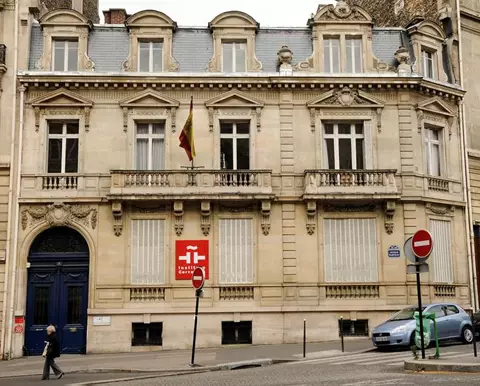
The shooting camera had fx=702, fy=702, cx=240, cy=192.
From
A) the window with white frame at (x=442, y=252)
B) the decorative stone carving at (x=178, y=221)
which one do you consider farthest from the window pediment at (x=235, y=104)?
the window with white frame at (x=442, y=252)

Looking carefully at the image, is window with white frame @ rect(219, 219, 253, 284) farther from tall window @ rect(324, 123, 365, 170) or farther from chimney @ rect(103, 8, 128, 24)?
chimney @ rect(103, 8, 128, 24)

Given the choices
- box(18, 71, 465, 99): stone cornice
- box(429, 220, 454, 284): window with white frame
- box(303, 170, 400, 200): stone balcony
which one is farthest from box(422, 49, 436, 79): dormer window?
box(429, 220, 454, 284): window with white frame

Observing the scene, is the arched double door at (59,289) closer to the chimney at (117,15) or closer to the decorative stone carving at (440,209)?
the chimney at (117,15)

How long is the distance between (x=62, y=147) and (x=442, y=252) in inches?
596

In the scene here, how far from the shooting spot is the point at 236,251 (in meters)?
26.0

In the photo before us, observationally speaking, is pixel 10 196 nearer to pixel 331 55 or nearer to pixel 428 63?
pixel 331 55

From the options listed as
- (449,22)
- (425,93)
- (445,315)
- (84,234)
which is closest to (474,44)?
(449,22)

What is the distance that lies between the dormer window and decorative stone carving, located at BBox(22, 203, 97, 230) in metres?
14.3

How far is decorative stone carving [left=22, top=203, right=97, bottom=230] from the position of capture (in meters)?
25.8

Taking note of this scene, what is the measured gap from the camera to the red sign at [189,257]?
25703 mm

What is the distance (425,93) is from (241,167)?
7.85 metres

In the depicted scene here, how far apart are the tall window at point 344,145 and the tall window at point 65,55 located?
1012cm

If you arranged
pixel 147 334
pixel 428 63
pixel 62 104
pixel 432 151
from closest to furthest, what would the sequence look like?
pixel 147 334 < pixel 62 104 < pixel 432 151 < pixel 428 63

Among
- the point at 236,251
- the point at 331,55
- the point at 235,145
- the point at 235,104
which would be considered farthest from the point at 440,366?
the point at 331,55
